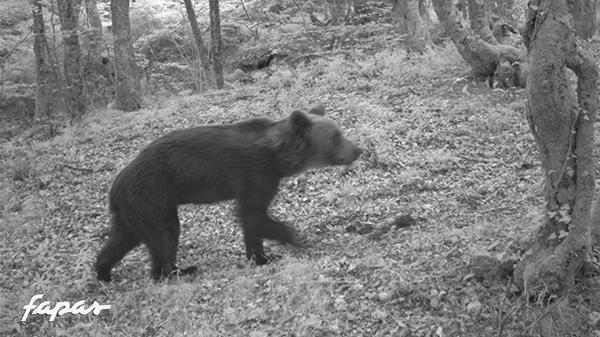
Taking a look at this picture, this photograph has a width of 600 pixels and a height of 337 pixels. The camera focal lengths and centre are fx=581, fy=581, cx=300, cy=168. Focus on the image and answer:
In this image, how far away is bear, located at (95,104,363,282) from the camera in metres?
6.27

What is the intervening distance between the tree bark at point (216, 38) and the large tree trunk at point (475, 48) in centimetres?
790

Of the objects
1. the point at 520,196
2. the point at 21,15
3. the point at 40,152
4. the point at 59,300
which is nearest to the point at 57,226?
the point at 59,300

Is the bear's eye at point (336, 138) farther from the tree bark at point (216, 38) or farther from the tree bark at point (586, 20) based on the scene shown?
the tree bark at point (216, 38)

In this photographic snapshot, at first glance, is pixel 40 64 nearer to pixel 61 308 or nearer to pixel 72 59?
pixel 72 59

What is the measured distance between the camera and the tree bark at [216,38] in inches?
685

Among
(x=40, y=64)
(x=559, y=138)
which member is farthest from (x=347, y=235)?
(x=40, y=64)

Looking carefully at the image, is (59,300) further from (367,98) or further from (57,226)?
(367,98)

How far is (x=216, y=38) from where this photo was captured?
57.5 ft

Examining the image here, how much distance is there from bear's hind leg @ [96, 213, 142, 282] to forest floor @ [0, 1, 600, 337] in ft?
0.67

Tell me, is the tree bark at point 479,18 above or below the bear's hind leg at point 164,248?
above

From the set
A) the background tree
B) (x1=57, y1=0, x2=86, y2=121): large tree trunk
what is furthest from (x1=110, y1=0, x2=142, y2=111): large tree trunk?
the background tree

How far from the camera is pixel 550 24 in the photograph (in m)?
4.07

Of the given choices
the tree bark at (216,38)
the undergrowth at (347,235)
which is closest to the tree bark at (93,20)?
the tree bark at (216,38)

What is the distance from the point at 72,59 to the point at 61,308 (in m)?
12.3
